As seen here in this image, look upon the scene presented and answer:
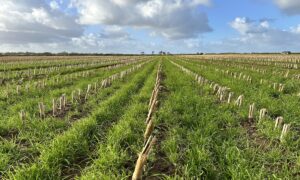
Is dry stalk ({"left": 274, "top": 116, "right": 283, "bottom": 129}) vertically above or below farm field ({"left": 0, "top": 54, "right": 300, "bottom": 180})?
above

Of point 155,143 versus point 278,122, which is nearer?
point 155,143

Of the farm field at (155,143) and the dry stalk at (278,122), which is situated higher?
the dry stalk at (278,122)

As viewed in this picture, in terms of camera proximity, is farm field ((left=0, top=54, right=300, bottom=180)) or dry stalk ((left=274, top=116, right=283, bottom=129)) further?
dry stalk ((left=274, top=116, right=283, bottom=129))

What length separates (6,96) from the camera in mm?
10711

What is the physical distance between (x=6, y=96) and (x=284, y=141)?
9503mm

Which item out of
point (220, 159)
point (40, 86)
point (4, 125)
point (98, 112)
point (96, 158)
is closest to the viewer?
point (220, 159)

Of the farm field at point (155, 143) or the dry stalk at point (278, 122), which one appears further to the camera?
the dry stalk at point (278, 122)

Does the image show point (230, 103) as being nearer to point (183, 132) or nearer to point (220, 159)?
point (183, 132)

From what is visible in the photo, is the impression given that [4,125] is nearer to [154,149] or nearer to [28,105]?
[28,105]

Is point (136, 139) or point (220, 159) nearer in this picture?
point (220, 159)

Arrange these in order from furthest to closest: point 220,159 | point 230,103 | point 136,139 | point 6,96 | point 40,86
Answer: point 40,86 → point 6,96 → point 230,103 → point 136,139 → point 220,159

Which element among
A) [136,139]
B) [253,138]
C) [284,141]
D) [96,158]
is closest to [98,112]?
[136,139]

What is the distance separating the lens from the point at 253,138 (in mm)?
6016

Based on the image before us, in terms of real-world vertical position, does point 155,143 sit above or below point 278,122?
below
